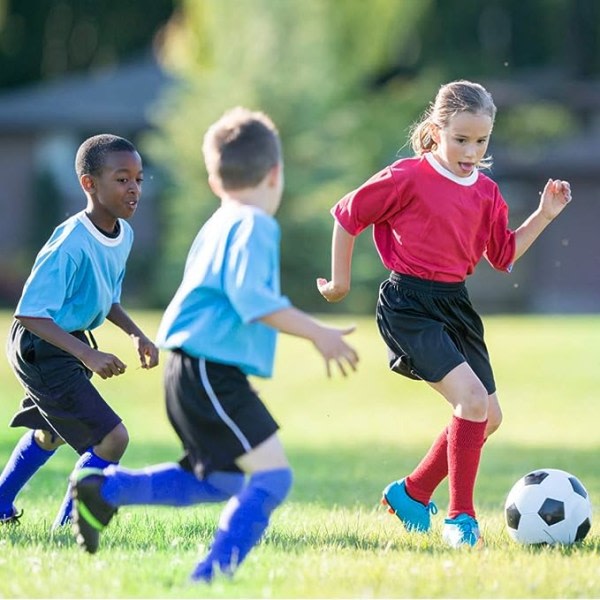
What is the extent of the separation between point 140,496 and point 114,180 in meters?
1.64

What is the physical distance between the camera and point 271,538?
6023 mm

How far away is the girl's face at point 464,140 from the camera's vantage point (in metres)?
6.09

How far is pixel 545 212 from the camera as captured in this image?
641cm

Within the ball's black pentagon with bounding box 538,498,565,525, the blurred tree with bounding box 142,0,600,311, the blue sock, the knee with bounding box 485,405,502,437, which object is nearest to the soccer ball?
the ball's black pentagon with bounding box 538,498,565,525

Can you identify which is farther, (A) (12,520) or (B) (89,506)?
(A) (12,520)

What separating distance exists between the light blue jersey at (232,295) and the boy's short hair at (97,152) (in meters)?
1.26

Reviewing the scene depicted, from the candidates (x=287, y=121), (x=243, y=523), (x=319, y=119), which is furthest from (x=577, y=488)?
(x=319, y=119)

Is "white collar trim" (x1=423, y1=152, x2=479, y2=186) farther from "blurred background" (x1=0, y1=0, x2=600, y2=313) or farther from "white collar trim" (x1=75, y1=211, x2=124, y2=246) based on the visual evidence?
"blurred background" (x1=0, y1=0, x2=600, y2=313)

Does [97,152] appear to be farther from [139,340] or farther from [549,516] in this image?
[549,516]

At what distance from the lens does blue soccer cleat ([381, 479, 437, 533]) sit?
21.3ft

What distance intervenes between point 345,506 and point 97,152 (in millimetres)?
2902

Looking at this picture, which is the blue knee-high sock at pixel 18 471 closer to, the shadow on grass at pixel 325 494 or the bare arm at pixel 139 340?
the shadow on grass at pixel 325 494

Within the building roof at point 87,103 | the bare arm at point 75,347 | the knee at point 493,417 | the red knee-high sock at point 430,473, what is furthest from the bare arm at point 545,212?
the building roof at point 87,103

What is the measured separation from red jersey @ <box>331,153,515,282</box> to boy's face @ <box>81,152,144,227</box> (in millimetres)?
908
